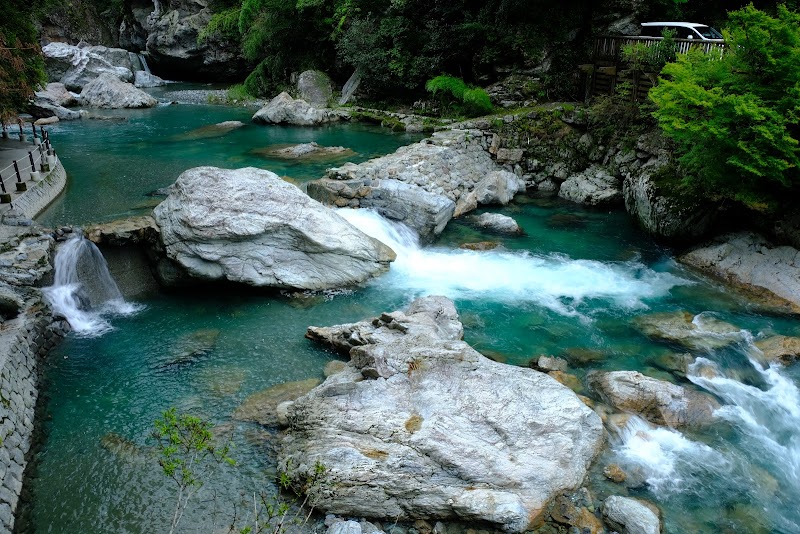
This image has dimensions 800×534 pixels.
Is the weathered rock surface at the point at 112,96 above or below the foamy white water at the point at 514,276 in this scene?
above

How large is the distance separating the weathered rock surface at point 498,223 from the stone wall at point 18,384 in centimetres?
1219

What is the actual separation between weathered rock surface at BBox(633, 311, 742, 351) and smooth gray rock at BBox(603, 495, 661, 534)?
5.26 meters

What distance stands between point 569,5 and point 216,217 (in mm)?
18980

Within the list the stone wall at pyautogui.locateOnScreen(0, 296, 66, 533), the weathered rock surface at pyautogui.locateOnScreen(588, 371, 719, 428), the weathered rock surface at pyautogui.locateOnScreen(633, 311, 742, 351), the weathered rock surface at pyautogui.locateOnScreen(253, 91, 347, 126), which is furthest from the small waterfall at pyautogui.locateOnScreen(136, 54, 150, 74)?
the weathered rock surface at pyautogui.locateOnScreen(588, 371, 719, 428)

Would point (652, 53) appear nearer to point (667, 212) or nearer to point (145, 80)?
point (667, 212)

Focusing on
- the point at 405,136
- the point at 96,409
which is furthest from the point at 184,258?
the point at 405,136

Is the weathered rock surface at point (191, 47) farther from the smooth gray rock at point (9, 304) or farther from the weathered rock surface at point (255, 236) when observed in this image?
the smooth gray rock at point (9, 304)

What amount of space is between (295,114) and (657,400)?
81.7ft

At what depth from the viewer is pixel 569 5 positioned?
24.6m

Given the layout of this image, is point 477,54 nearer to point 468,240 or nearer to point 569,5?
point 569,5

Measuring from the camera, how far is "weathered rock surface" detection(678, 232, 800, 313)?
13.8 m

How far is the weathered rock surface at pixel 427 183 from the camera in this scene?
57.7ft

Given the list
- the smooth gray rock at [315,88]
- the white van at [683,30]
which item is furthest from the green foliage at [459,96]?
the smooth gray rock at [315,88]

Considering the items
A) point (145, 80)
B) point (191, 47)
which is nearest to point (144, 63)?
point (145, 80)
